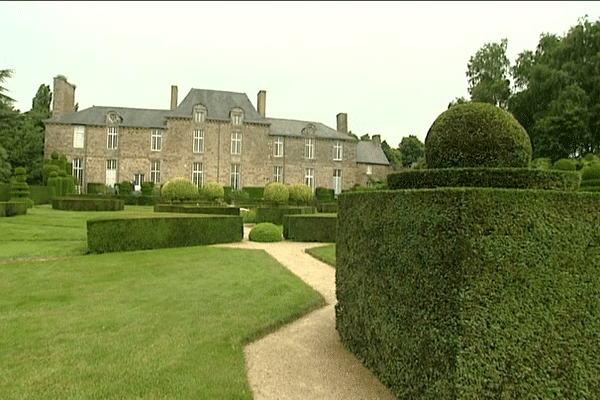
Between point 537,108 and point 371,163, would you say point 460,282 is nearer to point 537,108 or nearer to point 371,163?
point 537,108

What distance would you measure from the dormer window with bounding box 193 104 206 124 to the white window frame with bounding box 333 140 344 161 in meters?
14.2

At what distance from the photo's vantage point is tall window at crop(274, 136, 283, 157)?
39.7 meters

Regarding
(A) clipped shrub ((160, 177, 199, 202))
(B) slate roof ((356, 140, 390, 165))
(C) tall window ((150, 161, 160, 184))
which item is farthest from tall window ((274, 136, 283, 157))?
(A) clipped shrub ((160, 177, 199, 202))

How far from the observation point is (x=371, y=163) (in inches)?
1713

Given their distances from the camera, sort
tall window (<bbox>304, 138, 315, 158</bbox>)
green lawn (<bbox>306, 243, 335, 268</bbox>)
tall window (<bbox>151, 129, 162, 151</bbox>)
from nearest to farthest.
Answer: green lawn (<bbox>306, 243, 335, 268</bbox>)
tall window (<bbox>151, 129, 162, 151</bbox>)
tall window (<bbox>304, 138, 315, 158</bbox>)

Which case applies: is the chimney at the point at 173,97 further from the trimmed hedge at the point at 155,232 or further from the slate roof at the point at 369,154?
the trimmed hedge at the point at 155,232

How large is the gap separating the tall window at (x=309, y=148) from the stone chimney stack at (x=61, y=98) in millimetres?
23847

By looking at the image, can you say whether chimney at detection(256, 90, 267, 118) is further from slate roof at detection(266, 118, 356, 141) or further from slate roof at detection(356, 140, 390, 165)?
slate roof at detection(356, 140, 390, 165)

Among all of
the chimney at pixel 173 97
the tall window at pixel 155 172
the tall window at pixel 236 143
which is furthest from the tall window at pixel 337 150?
the tall window at pixel 155 172

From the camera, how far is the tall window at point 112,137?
36.0 m

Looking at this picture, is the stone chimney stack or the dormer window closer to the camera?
the stone chimney stack

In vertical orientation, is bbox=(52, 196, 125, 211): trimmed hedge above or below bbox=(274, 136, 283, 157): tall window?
below

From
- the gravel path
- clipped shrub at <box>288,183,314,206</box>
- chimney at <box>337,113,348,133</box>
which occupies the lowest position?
the gravel path

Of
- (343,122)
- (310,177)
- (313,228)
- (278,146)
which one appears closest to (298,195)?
(313,228)
